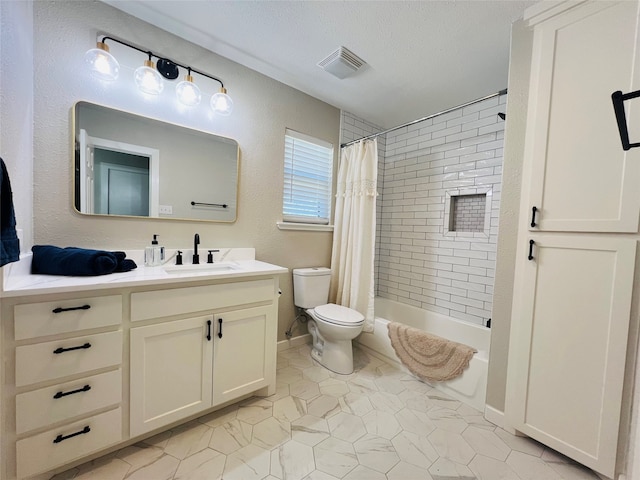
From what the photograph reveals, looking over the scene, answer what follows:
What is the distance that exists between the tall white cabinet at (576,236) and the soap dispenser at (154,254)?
2.14m

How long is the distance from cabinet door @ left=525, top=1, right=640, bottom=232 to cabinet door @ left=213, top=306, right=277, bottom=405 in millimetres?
1671

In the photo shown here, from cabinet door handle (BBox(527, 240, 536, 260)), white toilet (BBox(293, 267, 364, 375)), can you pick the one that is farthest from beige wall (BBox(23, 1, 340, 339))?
cabinet door handle (BBox(527, 240, 536, 260))

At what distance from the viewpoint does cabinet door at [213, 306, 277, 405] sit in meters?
1.44

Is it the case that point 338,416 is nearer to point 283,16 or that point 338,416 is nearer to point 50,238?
point 50,238

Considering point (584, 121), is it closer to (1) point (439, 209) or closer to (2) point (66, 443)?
(1) point (439, 209)

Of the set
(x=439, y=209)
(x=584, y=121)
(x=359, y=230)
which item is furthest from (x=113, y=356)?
(x=439, y=209)

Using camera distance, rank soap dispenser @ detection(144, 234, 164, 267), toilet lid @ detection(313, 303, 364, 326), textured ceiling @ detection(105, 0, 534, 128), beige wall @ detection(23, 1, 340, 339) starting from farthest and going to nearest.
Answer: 1. toilet lid @ detection(313, 303, 364, 326)
2. soap dispenser @ detection(144, 234, 164, 267)
3. textured ceiling @ detection(105, 0, 534, 128)
4. beige wall @ detection(23, 1, 340, 339)

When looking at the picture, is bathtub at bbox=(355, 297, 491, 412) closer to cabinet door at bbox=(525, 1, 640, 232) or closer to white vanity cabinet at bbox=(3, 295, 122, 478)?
cabinet door at bbox=(525, 1, 640, 232)

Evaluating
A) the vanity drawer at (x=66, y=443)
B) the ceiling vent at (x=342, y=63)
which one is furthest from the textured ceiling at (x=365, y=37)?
the vanity drawer at (x=66, y=443)

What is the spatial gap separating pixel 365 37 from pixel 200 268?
6.05 feet

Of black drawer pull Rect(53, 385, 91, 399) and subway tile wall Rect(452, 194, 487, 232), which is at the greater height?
subway tile wall Rect(452, 194, 487, 232)

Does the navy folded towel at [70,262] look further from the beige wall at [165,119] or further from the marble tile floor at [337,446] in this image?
the marble tile floor at [337,446]

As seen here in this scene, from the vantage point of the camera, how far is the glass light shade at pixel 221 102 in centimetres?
179

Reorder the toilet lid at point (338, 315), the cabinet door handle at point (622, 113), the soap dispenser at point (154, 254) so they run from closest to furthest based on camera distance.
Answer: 1. the cabinet door handle at point (622, 113)
2. the soap dispenser at point (154, 254)
3. the toilet lid at point (338, 315)
